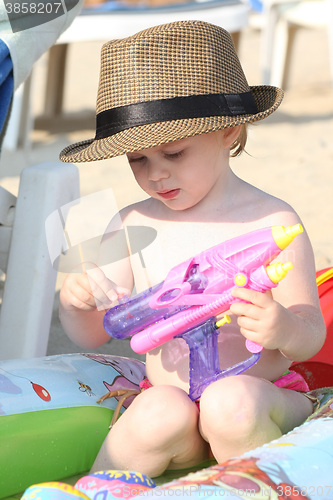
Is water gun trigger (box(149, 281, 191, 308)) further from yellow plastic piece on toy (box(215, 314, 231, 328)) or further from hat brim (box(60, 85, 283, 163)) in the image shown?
hat brim (box(60, 85, 283, 163))

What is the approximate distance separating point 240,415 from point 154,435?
0.55ft

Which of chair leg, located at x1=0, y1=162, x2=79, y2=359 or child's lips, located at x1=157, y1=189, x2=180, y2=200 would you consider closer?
child's lips, located at x1=157, y1=189, x2=180, y2=200

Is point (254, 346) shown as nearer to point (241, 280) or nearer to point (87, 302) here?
point (241, 280)

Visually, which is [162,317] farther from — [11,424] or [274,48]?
[274,48]

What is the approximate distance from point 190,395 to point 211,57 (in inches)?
26.5

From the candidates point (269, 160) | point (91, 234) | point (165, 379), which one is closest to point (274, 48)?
point (269, 160)

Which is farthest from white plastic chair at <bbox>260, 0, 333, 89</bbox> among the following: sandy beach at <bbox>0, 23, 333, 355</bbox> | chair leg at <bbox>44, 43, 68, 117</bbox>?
chair leg at <bbox>44, 43, 68, 117</bbox>

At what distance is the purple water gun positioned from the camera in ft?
4.85

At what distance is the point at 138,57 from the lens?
166 cm

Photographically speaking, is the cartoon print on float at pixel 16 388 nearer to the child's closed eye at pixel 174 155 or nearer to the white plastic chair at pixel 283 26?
the child's closed eye at pixel 174 155

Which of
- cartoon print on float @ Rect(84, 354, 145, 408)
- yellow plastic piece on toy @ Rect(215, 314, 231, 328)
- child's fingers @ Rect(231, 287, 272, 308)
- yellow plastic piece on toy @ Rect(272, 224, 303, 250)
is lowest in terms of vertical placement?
cartoon print on float @ Rect(84, 354, 145, 408)

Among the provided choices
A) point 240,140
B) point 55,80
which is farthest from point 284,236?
point 55,80

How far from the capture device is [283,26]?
6398 millimetres

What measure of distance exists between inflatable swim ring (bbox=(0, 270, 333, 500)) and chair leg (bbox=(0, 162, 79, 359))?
22 centimetres
